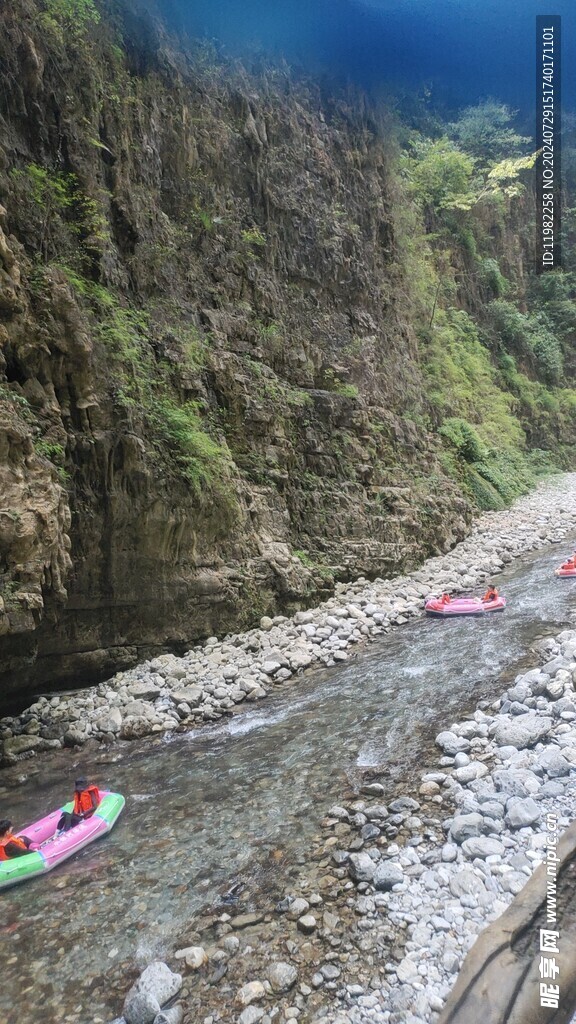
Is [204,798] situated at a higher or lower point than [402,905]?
lower

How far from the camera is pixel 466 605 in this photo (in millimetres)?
11797

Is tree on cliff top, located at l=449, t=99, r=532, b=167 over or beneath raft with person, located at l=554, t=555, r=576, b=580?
over

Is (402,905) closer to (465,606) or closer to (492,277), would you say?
(465,606)

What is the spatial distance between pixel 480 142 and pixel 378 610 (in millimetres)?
37851

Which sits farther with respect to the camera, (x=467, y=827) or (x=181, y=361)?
(x=181, y=361)

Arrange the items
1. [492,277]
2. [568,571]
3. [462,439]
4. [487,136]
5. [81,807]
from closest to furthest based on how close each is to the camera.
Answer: [81,807] < [568,571] < [462,439] < [492,277] < [487,136]

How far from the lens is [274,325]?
14.9 metres

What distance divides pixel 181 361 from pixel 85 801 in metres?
8.80

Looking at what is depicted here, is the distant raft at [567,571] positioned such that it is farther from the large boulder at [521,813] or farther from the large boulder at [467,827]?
the large boulder at [467,827]

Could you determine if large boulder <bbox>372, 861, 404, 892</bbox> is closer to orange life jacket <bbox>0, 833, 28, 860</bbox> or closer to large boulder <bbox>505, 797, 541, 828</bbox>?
large boulder <bbox>505, 797, 541, 828</bbox>

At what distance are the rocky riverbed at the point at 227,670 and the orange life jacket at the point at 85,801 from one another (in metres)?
1.96

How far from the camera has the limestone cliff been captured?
852 cm

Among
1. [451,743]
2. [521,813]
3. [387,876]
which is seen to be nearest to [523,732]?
[451,743]

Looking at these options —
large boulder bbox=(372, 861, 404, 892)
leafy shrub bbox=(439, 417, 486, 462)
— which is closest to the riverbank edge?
large boulder bbox=(372, 861, 404, 892)
